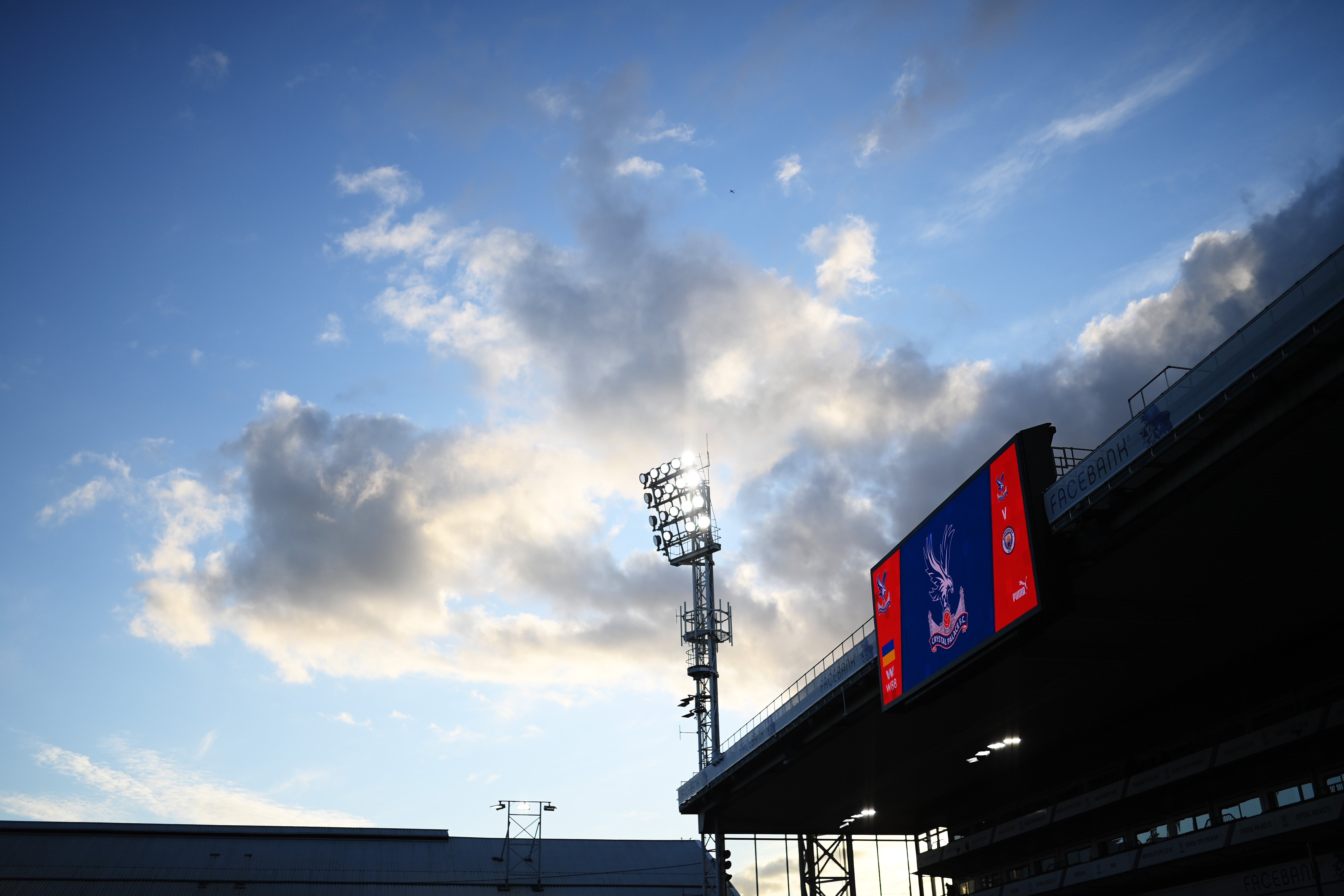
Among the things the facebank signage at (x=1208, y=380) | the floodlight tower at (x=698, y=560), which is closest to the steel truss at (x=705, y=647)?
the floodlight tower at (x=698, y=560)

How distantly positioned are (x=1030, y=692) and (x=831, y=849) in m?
24.2

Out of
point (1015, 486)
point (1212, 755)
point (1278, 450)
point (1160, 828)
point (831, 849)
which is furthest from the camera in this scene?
point (831, 849)

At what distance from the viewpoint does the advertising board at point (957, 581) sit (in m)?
Answer: 30.7

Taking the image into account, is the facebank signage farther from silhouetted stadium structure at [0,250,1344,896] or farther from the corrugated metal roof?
the corrugated metal roof

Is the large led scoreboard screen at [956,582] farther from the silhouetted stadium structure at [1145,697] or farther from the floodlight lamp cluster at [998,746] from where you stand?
the floodlight lamp cluster at [998,746]

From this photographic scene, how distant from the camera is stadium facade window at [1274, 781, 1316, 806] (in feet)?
125

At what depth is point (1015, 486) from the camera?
30922 millimetres

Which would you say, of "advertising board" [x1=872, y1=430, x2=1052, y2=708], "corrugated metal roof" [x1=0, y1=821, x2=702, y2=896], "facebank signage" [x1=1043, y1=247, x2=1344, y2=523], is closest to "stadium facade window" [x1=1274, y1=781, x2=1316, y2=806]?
"advertising board" [x1=872, y1=430, x2=1052, y2=708]

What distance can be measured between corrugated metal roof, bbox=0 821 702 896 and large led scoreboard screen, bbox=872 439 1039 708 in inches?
1591

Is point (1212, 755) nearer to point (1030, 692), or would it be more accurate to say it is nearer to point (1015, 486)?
point (1030, 692)

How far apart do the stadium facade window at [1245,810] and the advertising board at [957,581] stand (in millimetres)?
15770

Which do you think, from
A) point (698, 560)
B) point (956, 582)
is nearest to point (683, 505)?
point (698, 560)

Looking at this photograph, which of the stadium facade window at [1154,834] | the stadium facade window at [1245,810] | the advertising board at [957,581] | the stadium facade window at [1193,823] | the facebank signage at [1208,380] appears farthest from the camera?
the stadium facade window at [1154,834]

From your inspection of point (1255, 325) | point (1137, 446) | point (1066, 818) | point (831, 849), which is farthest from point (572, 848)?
point (1255, 325)
